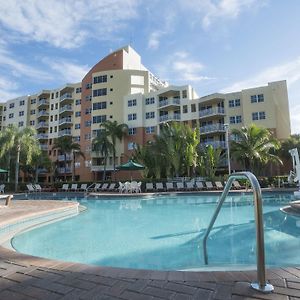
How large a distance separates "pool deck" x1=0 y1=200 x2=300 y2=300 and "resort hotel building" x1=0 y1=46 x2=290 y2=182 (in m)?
34.5

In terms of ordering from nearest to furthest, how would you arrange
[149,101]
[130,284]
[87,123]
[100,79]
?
1. [130,284]
2. [149,101]
3. [100,79]
4. [87,123]

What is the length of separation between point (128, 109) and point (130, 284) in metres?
44.8

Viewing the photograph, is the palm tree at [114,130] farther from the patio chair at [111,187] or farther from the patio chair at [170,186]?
the patio chair at [170,186]

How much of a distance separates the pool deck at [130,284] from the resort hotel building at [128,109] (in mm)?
34492

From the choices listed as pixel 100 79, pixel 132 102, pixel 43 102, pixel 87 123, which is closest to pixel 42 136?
pixel 43 102

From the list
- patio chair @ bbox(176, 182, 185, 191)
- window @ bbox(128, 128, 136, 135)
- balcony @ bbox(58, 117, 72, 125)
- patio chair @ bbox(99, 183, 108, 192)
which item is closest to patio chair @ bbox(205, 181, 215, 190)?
patio chair @ bbox(176, 182, 185, 191)

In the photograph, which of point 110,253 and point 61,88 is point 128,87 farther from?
point 110,253

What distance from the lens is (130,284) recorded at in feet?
9.97

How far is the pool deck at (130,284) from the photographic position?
2752 mm

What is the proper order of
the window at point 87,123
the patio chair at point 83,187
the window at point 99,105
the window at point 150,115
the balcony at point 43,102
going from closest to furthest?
1. the patio chair at point 83,187
2. the window at point 150,115
3. the window at point 99,105
4. the window at point 87,123
5. the balcony at point 43,102

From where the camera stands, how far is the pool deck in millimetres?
2752

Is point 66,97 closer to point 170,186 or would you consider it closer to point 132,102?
point 132,102

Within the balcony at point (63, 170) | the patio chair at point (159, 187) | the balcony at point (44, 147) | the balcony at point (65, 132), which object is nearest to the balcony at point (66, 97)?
the balcony at point (65, 132)

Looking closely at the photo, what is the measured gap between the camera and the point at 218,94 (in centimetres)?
4028
